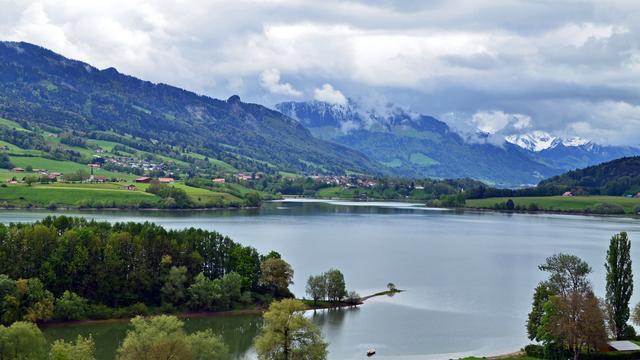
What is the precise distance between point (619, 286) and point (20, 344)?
36519mm

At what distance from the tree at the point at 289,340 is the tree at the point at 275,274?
68.5ft

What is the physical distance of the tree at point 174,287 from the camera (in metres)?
56.3

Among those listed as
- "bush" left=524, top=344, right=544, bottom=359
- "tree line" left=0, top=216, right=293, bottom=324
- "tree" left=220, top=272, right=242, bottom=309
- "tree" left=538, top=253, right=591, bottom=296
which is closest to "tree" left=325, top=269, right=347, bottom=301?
"tree line" left=0, top=216, right=293, bottom=324

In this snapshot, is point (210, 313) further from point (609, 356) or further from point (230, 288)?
point (609, 356)

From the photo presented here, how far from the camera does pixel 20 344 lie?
3559cm

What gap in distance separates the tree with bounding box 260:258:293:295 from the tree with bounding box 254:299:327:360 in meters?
20.9

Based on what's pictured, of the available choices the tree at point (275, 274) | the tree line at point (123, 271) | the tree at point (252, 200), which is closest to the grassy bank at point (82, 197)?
the tree at point (252, 200)

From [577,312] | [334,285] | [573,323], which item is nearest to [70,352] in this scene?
[573,323]

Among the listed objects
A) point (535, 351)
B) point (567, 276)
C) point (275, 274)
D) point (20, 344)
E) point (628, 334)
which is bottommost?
point (535, 351)

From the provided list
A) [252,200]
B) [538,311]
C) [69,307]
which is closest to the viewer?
[538,311]

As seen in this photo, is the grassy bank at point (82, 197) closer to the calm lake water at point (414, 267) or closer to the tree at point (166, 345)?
the calm lake water at point (414, 267)

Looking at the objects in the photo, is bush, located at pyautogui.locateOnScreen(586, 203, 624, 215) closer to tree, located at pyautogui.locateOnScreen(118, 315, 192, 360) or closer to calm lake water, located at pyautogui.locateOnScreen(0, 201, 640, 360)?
calm lake water, located at pyautogui.locateOnScreen(0, 201, 640, 360)

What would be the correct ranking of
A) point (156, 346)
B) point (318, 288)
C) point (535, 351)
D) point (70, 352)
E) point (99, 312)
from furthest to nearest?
1. point (318, 288)
2. point (99, 312)
3. point (535, 351)
4. point (156, 346)
5. point (70, 352)

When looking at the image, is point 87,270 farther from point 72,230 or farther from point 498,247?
point 498,247
